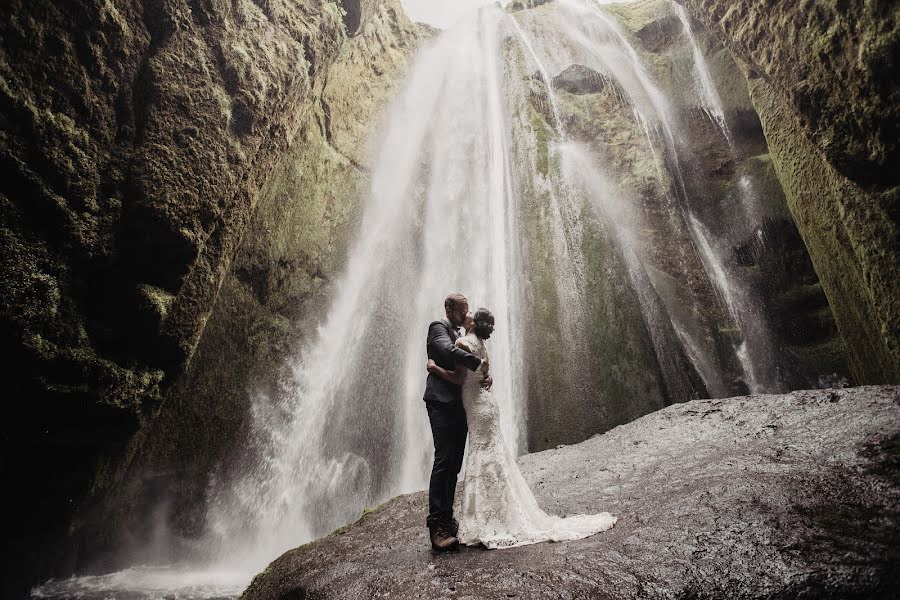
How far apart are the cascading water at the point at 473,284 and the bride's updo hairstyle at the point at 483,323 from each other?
548 cm

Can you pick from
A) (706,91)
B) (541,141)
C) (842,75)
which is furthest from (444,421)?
(706,91)

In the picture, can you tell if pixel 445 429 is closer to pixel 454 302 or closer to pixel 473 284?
pixel 454 302

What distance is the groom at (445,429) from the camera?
3127mm

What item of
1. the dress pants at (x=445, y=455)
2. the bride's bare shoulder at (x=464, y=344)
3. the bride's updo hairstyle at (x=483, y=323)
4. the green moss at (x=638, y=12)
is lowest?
the dress pants at (x=445, y=455)

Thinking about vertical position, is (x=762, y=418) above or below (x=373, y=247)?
below

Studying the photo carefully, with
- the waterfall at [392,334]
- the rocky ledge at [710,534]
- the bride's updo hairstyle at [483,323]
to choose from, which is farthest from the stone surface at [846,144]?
the waterfall at [392,334]

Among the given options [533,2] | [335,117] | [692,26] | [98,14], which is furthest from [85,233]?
[533,2]

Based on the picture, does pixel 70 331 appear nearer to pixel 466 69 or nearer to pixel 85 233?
pixel 85 233

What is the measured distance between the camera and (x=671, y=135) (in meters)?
13.2

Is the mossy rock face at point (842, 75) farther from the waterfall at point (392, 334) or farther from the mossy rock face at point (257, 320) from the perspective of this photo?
→ the mossy rock face at point (257, 320)

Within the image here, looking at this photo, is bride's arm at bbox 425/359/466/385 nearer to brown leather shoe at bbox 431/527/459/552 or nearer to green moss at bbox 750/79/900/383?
brown leather shoe at bbox 431/527/459/552

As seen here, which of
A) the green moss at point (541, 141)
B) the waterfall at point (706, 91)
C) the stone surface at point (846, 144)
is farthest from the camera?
the waterfall at point (706, 91)

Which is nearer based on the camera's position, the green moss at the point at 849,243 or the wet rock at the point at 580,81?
the green moss at the point at 849,243

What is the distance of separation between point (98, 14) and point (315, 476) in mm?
7244
